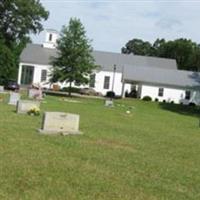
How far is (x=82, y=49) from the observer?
6600 centimetres

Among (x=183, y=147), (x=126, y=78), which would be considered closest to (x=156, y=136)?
(x=183, y=147)

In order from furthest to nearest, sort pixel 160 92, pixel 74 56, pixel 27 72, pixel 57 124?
pixel 27 72, pixel 160 92, pixel 74 56, pixel 57 124

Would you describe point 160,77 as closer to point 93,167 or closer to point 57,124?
point 57,124

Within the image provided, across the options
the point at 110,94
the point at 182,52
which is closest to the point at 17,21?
the point at 110,94

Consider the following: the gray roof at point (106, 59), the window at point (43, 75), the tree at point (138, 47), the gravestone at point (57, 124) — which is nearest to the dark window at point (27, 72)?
the gray roof at point (106, 59)

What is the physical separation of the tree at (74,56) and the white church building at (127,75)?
838 cm

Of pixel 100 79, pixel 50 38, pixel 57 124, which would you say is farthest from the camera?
pixel 50 38

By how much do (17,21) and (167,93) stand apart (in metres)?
25.7

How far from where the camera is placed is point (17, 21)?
218 ft

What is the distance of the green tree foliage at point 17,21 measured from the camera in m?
66.2

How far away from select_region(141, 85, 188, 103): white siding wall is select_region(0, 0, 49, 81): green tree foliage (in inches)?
756

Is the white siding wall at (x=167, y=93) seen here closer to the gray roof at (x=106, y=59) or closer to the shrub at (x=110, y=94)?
the shrub at (x=110, y=94)

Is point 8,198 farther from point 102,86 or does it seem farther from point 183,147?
point 102,86

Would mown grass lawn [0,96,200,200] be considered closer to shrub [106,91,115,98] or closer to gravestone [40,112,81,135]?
gravestone [40,112,81,135]
